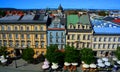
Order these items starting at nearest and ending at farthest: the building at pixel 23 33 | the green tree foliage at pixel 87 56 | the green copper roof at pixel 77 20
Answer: the green tree foliage at pixel 87 56 < the building at pixel 23 33 < the green copper roof at pixel 77 20

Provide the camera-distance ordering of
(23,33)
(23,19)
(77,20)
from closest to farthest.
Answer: (23,33) < (23,19) < (77,20)

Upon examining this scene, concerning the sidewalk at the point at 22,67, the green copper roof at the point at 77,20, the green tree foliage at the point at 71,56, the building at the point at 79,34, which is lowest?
the sidewalk at the point at 22,67

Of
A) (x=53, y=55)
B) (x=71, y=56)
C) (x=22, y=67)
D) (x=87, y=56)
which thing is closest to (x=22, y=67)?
(x=22, y=67)

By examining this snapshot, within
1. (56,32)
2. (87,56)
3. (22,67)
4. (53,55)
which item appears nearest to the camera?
(87,56)

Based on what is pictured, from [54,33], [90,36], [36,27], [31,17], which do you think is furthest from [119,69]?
[31,17]

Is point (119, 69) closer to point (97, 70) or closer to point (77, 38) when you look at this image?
point (97, 70)

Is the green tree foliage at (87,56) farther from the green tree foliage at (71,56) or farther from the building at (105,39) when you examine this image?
the building at (105,39)

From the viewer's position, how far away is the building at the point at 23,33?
6550cm

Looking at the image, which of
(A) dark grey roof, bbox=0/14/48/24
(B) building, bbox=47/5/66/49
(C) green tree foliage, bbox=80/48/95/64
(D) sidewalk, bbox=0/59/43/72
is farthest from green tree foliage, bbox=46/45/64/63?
(A) dark grey roof, bbox=0/14/48/24

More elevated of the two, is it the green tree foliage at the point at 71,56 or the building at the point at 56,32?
the building at the point at 56,32

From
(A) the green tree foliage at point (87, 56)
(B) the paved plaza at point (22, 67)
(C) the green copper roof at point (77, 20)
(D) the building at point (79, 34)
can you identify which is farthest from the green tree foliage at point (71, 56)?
(C) the green copper roof at point (77, 20)

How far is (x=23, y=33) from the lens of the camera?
6625cm

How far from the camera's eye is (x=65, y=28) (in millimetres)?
65312

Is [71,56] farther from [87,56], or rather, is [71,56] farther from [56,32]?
[56,32]
